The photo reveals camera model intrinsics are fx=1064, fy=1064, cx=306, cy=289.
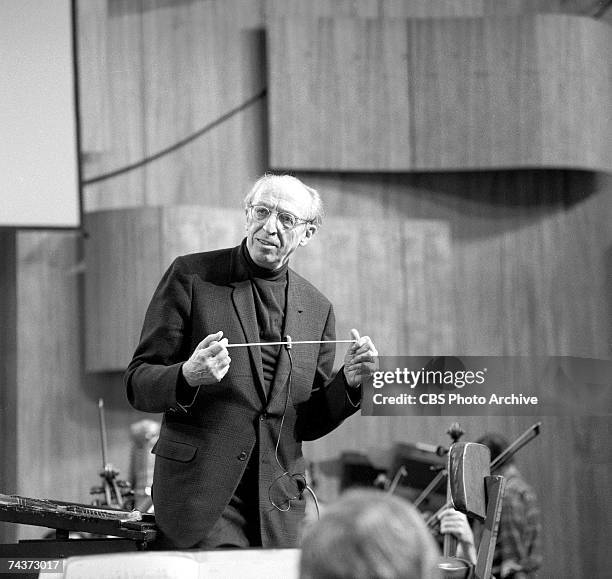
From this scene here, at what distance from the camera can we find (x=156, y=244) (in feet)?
16.3

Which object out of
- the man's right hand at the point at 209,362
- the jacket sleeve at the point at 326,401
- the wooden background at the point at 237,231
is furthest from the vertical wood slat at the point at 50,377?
the man's right hand at the point at 209,362

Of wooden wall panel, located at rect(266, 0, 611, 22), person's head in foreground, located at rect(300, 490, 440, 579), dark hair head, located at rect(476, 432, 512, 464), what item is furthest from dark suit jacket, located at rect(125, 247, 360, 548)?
wooden wall panel, located at rect(266, 0, 611, 22)

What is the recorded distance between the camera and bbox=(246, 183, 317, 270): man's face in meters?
2.48

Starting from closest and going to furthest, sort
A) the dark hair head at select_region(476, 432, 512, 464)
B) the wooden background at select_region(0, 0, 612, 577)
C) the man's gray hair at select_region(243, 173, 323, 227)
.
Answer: the man's gray hair at select_region(243, 173, 323, 227)
the dark hair head at select_region(476, 432, 512, 464)
the wooden background at select_region(0, 0, 612, 577)

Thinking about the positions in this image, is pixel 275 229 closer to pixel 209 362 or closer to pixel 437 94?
pixel 209 362

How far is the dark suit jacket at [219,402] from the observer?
2326mm

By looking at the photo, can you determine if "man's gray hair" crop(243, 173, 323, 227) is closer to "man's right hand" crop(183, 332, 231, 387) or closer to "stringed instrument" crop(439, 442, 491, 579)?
"man's right hand" crop(183, 332, 231, 387)

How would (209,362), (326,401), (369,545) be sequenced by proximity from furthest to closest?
(326,401) → (209,362) → (369,545)

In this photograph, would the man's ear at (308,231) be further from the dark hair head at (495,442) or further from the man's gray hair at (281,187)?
the dark hair head at (495,442)

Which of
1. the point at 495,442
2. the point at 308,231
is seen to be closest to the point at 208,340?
the point at 308,231

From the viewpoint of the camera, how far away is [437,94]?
5.30m

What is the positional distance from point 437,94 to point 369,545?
4.51 m

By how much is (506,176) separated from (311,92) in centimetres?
112

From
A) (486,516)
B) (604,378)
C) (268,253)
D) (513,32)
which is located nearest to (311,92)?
(513,32)
